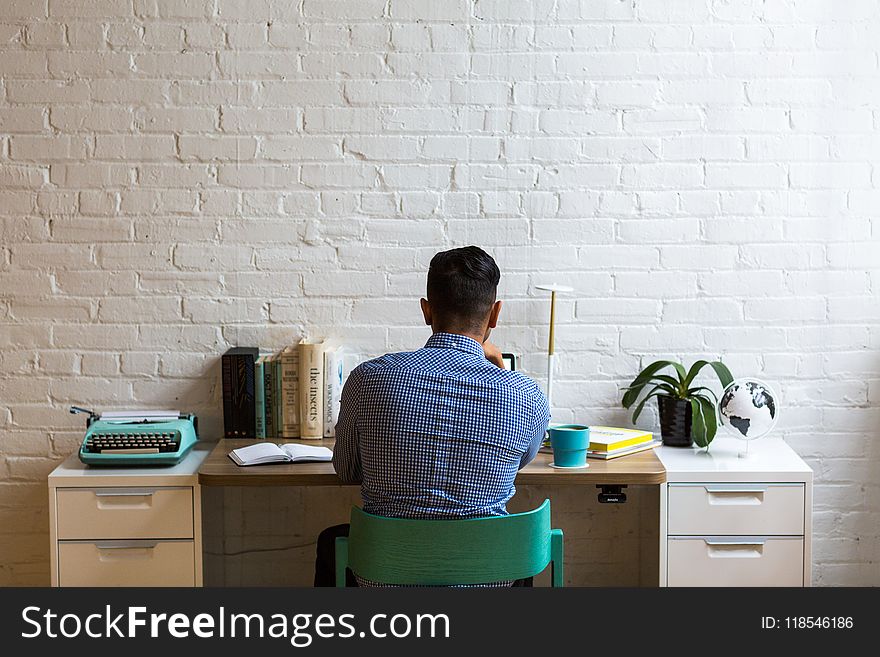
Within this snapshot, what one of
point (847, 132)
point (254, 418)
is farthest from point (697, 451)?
point (254, 418)

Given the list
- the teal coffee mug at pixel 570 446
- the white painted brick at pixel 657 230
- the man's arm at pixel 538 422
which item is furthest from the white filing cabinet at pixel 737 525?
the white painted brick at pixel 657 230

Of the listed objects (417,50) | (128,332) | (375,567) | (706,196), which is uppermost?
(417,50)

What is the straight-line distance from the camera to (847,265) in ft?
10.4

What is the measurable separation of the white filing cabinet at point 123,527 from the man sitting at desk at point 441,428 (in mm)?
726

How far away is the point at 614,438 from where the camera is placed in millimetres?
Result: 2869

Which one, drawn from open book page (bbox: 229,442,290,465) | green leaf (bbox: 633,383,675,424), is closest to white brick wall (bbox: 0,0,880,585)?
green leaf (bbox: 633,383,675,424)

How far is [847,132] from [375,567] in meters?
2.02

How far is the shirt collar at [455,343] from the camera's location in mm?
2270

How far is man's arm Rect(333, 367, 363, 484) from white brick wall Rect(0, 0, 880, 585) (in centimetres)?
80

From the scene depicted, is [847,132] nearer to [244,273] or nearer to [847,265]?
[847,265]

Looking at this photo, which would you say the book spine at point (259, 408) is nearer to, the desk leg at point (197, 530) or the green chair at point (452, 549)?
the desk leg at point (197, 530)

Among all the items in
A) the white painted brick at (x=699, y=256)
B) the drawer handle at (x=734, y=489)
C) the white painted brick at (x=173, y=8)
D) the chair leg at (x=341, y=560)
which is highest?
the white painted brick at (x=173, y=8)

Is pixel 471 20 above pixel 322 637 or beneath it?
above

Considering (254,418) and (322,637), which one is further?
(254,418)
